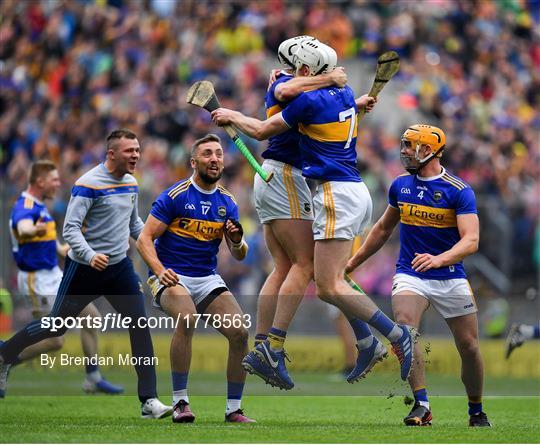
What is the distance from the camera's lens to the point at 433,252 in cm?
1123

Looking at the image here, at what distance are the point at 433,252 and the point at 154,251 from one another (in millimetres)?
2379

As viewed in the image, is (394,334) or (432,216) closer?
(394,334)

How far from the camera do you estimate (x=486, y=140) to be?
23.3 m

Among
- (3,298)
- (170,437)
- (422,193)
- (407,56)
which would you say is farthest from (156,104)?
(170,437)

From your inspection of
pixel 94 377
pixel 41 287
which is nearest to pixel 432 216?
pixel 94 377

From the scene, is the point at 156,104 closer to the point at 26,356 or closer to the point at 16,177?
the point at 16,177

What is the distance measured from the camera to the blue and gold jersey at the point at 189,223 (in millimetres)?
11164

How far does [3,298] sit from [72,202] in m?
5.99

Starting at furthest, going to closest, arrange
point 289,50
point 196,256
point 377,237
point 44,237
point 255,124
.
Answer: point 44,237
point 377,237
point 196,256
point 289,50
point 255,124

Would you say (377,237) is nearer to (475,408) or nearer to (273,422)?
(475,408)

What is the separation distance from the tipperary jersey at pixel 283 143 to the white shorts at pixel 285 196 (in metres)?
0.07

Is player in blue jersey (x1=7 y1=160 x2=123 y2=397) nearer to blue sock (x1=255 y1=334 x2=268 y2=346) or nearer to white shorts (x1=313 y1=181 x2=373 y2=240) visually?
blue sock (x1=255 y1=334 x2=268 y2=346)

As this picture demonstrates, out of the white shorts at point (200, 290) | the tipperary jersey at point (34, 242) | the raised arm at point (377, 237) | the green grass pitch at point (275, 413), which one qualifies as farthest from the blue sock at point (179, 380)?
the tipperary jersey at point (34, 242)

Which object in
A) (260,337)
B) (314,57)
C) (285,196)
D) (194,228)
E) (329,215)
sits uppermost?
(314,57)
